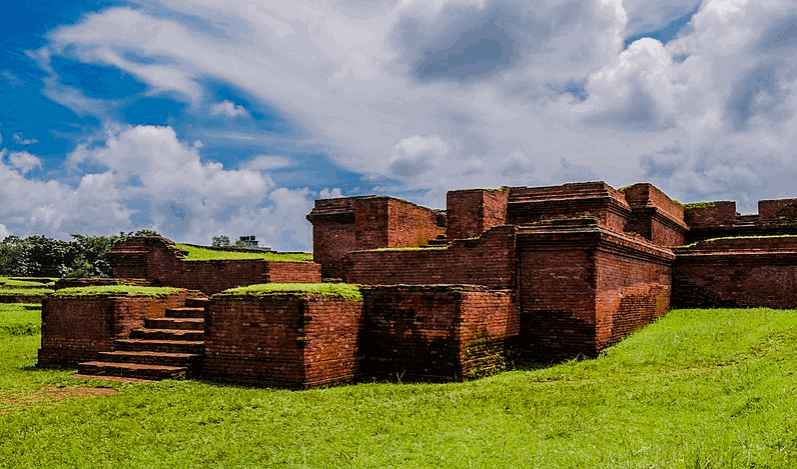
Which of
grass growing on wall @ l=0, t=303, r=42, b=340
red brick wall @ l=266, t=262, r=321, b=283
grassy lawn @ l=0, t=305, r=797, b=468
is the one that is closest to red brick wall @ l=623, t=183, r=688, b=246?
grassy lawn @ l=0, t=305, r=797, b=468

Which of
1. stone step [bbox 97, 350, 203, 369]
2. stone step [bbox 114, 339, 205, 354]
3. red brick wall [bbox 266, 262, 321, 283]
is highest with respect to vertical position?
red brick wall [bbox 266, 262, 321, 283]

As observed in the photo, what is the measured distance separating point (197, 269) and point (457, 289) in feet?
22.2

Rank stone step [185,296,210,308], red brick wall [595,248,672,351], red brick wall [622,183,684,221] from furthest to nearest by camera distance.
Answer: red brick wall [622,183,684,221] < stone step [185,296,210,308] < red brick wall [595,248,672,351]

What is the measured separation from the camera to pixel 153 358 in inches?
333

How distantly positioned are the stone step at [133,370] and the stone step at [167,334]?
0.77m

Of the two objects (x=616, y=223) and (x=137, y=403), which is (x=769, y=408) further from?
(x=616, y=223)

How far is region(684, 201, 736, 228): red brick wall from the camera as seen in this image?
16120 millimetres

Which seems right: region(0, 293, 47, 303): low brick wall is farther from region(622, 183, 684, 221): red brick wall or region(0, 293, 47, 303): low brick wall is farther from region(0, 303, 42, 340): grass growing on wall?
region(622, 183, 684, 221): red brick wall

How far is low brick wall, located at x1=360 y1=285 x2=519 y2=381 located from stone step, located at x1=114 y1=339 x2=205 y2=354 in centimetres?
252

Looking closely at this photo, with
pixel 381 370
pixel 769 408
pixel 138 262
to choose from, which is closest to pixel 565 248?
pixel 381 370

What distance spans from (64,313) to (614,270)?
897 centimetres

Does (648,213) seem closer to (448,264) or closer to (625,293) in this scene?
(625,293)

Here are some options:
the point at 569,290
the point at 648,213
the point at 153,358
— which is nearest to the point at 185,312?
the point at 153,358

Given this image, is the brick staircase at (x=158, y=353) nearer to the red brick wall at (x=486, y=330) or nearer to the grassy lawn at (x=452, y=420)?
the grassy lawn at (x=452, y=420)
